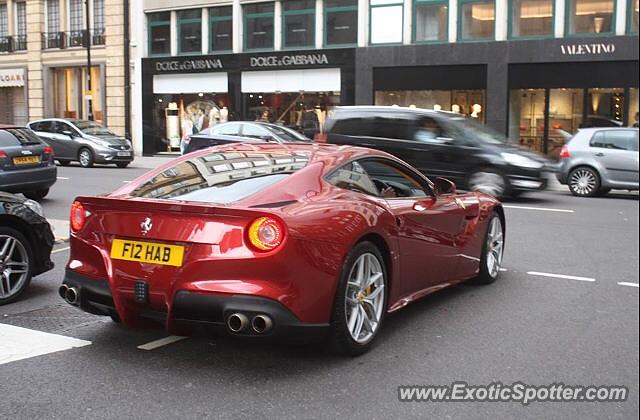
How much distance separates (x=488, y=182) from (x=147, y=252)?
35.3ft

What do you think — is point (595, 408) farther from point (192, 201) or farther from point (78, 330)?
point (78, 330)

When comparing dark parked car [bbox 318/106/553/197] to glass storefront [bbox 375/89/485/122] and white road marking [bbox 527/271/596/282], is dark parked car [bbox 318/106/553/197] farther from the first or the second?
glass storefront [bbox 375/89/485/122]

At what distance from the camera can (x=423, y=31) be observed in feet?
82.8

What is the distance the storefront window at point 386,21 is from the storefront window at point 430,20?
0.58 metres

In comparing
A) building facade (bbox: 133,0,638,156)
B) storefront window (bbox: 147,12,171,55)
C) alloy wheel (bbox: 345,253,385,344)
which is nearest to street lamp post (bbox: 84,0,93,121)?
building facade (bbox: 133,0,638,156)

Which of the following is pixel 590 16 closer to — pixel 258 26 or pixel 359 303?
pixel 258 26

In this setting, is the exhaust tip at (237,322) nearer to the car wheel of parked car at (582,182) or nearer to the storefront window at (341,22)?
the car wheel of parked car at (582,182)

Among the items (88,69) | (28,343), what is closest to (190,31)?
(88,69)

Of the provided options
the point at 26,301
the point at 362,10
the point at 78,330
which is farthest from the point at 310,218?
the point at 362,10

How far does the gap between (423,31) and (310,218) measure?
21.9m

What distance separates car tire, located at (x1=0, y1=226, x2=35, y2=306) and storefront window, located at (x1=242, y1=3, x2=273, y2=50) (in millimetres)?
22911

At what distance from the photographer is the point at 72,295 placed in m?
4.91

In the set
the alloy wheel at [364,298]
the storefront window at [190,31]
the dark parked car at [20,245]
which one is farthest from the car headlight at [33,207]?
the storefront window at [190,31]

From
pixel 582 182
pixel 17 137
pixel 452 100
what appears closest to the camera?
pixel 17 137
